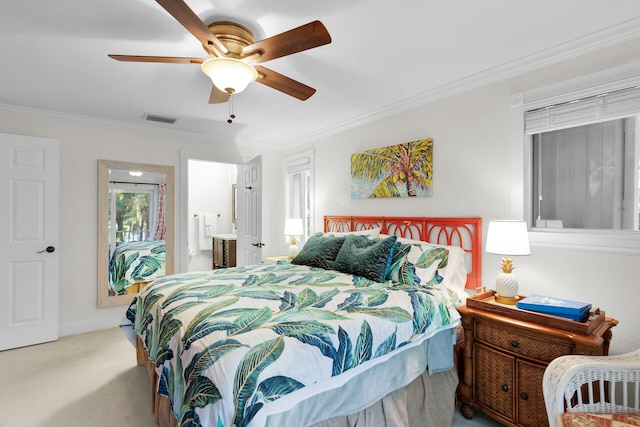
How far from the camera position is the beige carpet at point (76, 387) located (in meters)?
2.11

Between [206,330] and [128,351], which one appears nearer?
[206,330]

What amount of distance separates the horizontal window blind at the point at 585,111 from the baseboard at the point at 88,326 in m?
4.81

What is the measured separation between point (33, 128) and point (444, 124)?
4311 mm

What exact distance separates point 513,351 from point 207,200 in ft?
19.8

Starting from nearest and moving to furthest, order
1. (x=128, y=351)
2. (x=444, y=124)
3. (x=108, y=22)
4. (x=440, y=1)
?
(x=440, y=1)
(x=108, y=22)
(x=444, y=124)
(x=128, y=351)

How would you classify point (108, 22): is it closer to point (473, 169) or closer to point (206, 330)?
point (206, 330)

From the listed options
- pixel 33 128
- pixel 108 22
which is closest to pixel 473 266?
pixel 108 22

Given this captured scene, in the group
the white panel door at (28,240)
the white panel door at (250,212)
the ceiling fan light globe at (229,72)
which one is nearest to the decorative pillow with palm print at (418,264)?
the ceiling fan light globe at (229,72)

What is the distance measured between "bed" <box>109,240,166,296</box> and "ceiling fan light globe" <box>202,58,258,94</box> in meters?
3.00

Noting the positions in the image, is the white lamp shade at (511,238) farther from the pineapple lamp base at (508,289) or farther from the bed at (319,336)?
the bed at (319,336)

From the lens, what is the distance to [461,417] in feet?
6.87

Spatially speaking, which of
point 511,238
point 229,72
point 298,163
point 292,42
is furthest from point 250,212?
point 511,238

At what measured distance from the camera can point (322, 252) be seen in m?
2.98

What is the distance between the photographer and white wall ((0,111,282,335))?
359 centimetres
